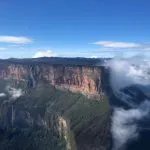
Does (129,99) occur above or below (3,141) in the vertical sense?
above

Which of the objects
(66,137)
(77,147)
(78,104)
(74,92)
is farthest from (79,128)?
(74,92)

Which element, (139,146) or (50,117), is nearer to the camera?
(139,146)

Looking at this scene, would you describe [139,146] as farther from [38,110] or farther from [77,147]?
[38,110]

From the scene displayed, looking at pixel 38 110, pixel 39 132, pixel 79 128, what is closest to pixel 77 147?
pixel 79 128

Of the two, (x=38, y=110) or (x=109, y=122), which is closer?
(x=109, y=122)

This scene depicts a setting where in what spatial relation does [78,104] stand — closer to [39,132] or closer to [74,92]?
[74,92]

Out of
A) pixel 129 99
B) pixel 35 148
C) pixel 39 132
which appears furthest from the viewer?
pixel 129 99

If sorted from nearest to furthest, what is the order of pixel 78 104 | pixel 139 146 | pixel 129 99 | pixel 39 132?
pixel 139 146, pixel 39 132, pixel 78 104, pixel 129 99

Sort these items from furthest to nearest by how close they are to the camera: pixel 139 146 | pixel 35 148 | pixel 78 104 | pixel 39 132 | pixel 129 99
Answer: pixel 129 99
pixel 78 104
pixel 39 132
pixel 35 148
pixel 139 146

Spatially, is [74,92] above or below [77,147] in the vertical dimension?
above
